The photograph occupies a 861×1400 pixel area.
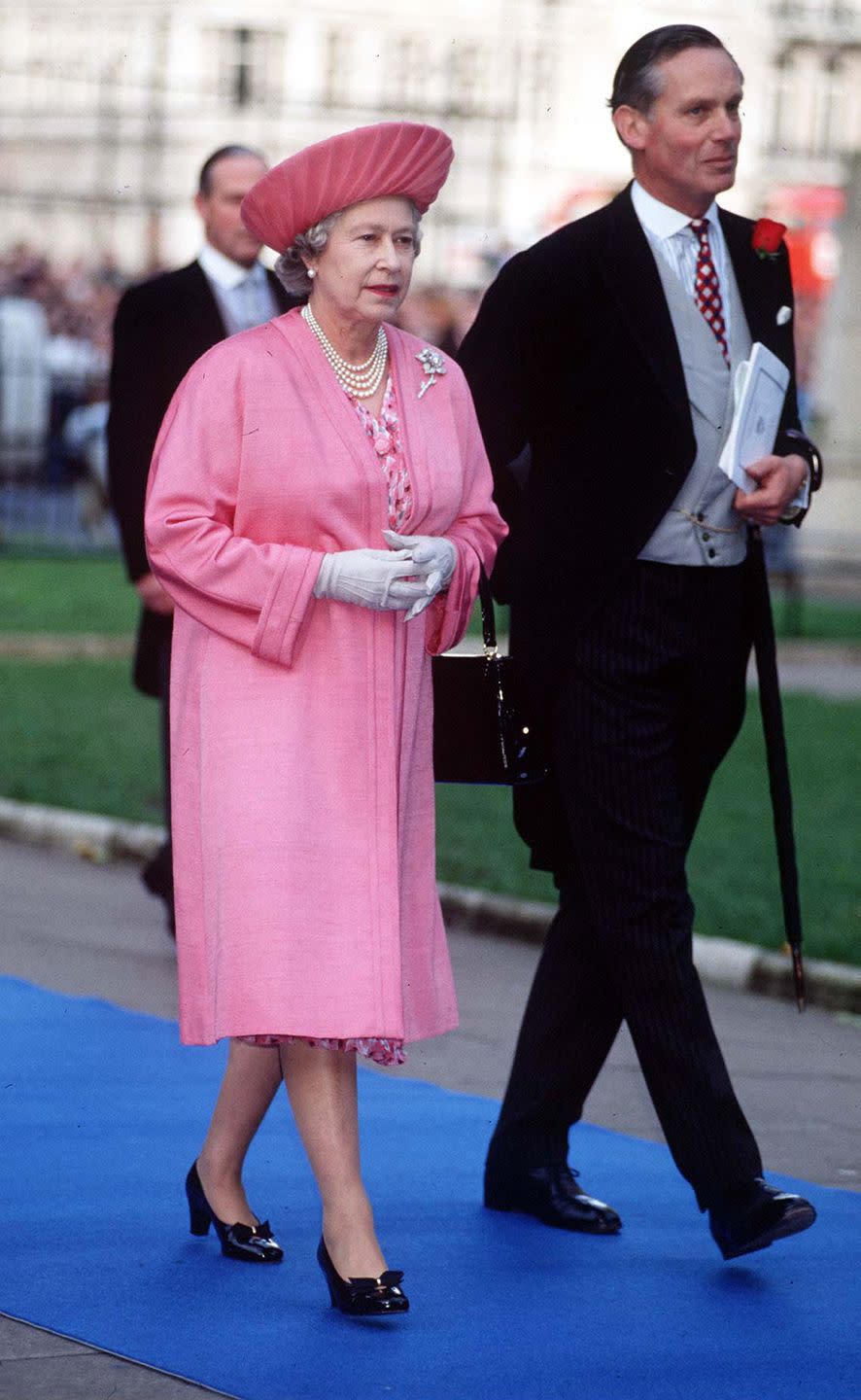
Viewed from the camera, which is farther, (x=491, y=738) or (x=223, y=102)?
(x=223, y=102)

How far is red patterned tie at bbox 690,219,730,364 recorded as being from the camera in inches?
201

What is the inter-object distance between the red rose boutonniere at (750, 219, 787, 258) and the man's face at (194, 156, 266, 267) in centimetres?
259

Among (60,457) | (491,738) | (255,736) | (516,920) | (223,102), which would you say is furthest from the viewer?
(223,102)

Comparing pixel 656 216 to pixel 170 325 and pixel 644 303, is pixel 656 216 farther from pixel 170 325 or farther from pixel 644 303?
pixel 170 325

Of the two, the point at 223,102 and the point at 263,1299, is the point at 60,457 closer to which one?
the point at 263,1299

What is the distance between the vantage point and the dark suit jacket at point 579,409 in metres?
4.98

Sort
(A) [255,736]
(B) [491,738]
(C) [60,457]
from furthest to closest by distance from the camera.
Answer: (C) [60,457], (B) [491,738], (A) [255,736]

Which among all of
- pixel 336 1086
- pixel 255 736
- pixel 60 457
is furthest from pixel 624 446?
pixel 60 457

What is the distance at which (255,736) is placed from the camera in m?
4.60

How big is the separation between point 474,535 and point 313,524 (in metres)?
0.35

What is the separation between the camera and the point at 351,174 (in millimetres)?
4574

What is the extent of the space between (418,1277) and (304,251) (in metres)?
1.85

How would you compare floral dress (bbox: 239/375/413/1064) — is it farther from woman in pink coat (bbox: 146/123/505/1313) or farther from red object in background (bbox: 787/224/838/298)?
red object in background (bbox: 787/224/838/298)

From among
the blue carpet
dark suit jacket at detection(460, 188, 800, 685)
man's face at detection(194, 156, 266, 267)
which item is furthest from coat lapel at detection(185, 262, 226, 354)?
dark suit jacket at detection(460, 188, 800, 685)
